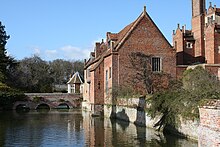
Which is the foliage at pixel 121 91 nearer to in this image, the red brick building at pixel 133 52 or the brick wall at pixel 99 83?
the red brick building at pixel 133 52

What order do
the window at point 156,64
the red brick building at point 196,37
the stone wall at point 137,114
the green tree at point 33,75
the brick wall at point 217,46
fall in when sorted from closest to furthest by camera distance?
1. the stone wall at point 137,114
2. the window at point 156,64
3. the brick wall at point 217,46
4. the red brick building at point 196,37
5. the green tree at point 33,75

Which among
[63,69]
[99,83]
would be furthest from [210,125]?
[63,69]

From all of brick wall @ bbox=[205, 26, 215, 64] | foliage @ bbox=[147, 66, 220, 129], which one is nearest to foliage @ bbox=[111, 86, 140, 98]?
foliage @ bbox=[147, 66, 220, 129]

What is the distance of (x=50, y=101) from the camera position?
59.4 m

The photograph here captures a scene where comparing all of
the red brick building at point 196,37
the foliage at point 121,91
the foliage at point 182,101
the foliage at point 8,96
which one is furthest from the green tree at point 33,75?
the foliage at point 182,101

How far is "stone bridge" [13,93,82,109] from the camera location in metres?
58.0

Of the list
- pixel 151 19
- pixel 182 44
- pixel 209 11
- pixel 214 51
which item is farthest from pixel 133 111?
pixel 209 11

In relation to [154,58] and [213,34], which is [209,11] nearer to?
[213,34]

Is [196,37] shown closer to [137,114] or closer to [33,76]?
[137,114]

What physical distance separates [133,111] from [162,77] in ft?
35.2

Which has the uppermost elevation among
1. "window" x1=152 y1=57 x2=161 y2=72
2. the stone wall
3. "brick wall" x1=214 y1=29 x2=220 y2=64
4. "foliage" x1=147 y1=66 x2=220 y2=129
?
"brick wall" x1=214 y1=29 x2=220 y2=64

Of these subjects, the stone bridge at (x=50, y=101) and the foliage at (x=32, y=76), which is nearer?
the stone bridge at (x=50, y=101)

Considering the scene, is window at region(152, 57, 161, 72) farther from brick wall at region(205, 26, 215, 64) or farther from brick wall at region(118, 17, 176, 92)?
brick wall at region(205, 26, 215, 64)

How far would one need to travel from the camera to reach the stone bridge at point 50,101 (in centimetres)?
5803
